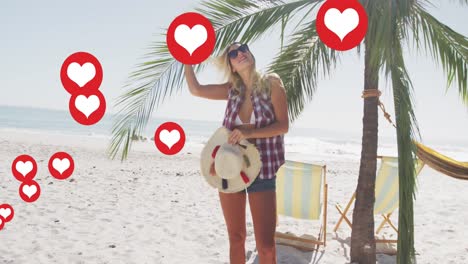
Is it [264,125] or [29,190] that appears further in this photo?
[29,190]

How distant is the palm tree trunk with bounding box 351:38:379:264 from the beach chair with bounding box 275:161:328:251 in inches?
22.9

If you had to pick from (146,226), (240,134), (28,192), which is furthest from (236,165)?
(28,192)

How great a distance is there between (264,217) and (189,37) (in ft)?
3.71

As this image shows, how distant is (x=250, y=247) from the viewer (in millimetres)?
4562

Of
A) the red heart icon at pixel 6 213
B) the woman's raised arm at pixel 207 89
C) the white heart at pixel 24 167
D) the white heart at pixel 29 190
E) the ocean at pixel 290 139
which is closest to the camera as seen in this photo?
the woman's raised arm at pixel 207 89

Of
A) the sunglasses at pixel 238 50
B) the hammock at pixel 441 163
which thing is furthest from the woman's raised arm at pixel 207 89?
the hammock at pixel 441 163

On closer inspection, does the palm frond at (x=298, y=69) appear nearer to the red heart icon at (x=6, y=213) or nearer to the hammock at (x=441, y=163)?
the hammock at (x=441, y=163)

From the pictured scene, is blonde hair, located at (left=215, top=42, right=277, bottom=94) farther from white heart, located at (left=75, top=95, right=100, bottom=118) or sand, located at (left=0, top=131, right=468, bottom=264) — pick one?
sand, located at (left=0, top=131, right=468, bottom=264)

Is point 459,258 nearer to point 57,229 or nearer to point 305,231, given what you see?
point 305,231

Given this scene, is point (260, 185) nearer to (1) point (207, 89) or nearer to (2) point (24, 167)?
(1) point (207, 89)

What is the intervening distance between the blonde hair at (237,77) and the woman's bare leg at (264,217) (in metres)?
0.52

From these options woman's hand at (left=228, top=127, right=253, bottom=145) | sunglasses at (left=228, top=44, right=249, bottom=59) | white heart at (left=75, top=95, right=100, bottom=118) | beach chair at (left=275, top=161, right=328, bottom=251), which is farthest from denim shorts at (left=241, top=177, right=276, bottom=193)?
beach chair at (left=275, top=161, right=328, bottom=251)

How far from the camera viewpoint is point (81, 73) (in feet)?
12.1

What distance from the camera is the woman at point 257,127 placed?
7.29 ft
